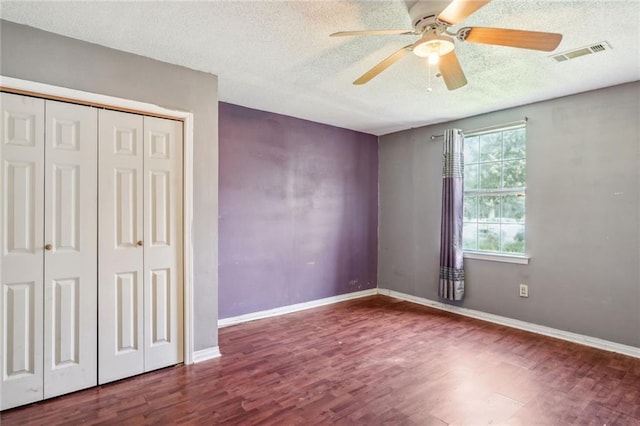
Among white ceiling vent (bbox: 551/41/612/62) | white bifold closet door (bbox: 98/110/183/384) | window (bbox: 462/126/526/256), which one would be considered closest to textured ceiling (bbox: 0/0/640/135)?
white ceiling vent (bbox: 551/41/612/62)

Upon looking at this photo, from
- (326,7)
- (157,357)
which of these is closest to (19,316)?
(157,357)

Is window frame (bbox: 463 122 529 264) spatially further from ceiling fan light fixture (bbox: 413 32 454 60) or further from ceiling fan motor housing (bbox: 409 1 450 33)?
ceiling fan motor housing (bbox: 409 1 450 33)

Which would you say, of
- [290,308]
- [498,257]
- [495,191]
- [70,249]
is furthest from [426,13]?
→ [290,308]

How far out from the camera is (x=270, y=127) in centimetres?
412

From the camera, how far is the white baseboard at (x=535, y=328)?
305cm

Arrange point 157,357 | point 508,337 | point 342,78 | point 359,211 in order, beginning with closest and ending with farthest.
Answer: point 157,357, point 342,78, point 508,337, point 359,211

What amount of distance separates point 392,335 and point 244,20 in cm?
301

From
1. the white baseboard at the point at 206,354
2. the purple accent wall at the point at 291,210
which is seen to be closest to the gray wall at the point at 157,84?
the white baseboard at the point at 206,354

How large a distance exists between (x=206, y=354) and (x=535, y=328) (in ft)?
10.7

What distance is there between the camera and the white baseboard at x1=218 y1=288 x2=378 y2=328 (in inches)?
149

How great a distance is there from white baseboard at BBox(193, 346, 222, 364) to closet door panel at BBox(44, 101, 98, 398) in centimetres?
70

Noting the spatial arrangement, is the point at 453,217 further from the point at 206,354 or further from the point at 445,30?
the point at 206,354

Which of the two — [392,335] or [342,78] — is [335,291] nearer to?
[392,335]

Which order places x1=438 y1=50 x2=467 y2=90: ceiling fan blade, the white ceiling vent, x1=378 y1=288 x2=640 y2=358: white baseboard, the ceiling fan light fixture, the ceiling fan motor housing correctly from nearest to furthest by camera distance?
the ceiling fan motor housing
the ceiling fan light fixture
x1=438 y1=50 x2=467 y2=90: ceiling fan blade
the white ceiling vent
x1=378 y1=288 x2=640 y2=358: white baseboard
